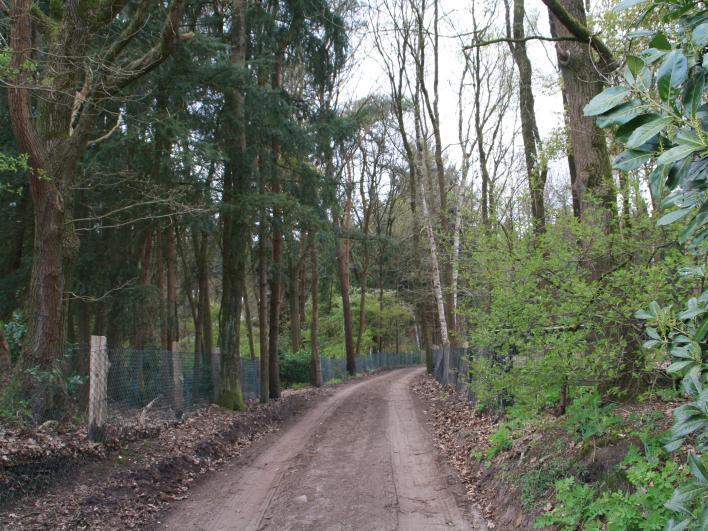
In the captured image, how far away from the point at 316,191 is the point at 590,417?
493 inches

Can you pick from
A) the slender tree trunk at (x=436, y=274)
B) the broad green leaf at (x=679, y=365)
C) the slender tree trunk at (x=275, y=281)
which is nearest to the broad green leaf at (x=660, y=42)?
the broad green leaf at (x=679, y=365)

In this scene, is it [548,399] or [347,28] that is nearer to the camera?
[548,399]

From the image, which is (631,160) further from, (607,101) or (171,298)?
(171,298)

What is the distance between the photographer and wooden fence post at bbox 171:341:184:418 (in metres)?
12.1

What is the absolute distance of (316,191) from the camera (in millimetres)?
17141

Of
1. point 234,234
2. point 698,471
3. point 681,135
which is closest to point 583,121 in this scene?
point 681,135

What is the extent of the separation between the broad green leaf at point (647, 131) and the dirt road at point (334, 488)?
4892mm

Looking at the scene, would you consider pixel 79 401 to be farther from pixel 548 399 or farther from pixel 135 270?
pixel 548 399

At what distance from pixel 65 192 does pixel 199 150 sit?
3.44 meters

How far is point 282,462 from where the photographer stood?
9031 mm

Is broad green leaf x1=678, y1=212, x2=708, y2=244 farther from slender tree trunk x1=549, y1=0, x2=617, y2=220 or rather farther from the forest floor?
slender tree trunk x1=549, y1=0, x2=617, y2=220

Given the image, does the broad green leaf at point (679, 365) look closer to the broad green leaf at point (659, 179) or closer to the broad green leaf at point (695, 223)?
the broad green leaf at point (695, 223)

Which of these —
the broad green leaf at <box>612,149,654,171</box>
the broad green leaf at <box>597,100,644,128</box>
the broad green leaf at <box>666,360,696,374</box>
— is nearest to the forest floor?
the broad green leaf at <box>666,360,696,374</box>

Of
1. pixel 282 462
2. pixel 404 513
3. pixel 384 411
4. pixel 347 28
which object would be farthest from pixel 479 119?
pixel 404 513
